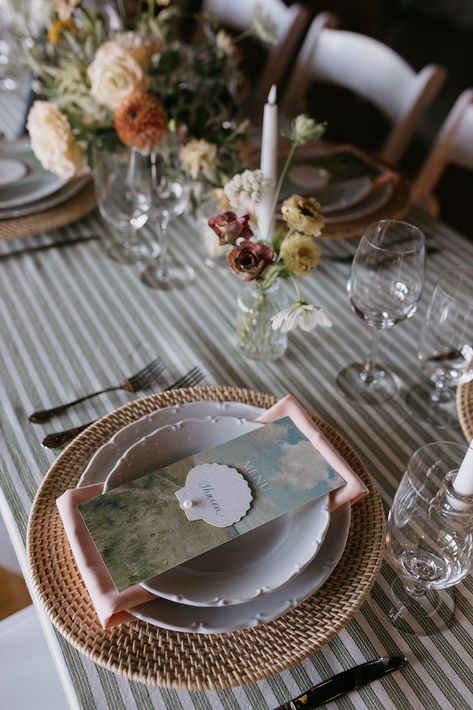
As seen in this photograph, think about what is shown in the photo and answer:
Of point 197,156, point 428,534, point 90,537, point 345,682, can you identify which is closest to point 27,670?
point 90,537

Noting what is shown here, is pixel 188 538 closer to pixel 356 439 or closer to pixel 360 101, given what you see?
pixel 356 439

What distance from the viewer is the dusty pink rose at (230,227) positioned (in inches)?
30.9

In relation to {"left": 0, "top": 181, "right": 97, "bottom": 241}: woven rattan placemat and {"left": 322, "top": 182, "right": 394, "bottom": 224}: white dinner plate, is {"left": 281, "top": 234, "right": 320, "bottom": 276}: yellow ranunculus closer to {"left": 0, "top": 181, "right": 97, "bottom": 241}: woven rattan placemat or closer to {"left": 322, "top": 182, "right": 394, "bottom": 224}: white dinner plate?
{"left": 322, "top": 182, "right": 394, "bottom": 224}: white dinner plate

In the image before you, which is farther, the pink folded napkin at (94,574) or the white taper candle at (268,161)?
the white taper candle at (268,161)

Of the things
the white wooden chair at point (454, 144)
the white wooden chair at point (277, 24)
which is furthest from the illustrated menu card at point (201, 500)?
the white wooden chair at point (277, 24)

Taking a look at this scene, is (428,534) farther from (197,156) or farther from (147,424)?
(197,156)

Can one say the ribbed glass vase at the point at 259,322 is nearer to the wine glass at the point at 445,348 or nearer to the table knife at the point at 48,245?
the wine glass at the point at 445,348

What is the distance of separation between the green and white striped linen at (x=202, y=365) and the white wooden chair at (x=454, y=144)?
35cm

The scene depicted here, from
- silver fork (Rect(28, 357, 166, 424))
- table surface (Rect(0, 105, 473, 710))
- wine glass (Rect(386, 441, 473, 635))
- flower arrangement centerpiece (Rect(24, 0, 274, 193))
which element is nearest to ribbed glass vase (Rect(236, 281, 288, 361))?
table surface (Rect(0, 105, 473, 710))

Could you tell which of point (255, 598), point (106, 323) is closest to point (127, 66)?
point (106, 323)

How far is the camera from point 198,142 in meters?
1.01

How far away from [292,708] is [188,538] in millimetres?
181

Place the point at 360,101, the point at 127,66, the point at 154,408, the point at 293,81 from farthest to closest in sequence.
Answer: the point at 360,101 → the point at 293,81 → the point at 127,66 → the point at 154,408

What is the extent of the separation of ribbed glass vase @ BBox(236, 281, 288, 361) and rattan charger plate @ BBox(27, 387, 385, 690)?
1.03 feet
